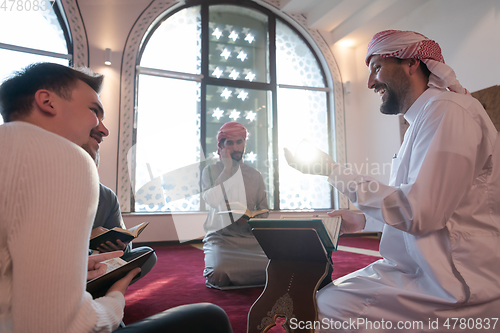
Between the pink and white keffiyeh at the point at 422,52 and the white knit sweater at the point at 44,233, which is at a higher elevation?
the pink and white keffiyeh at the point at 422,52

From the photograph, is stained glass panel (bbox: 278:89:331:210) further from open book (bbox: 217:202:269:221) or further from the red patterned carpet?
open book (bbox: 217:202:269:221)

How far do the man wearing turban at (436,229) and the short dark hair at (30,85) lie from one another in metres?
0.76

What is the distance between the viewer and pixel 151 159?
5.05 meters

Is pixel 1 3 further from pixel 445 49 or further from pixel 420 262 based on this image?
pixel 445 49

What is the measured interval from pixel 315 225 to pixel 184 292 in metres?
1.58

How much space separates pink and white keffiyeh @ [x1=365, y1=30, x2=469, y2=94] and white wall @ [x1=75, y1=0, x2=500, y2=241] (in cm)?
352

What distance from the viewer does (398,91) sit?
4.83ft

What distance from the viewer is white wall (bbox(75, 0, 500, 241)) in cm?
418

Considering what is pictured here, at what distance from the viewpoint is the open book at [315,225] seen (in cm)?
109

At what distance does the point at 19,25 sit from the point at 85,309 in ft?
17.2

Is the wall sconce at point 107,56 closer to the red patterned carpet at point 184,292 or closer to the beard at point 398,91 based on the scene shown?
the red patterned carpet at point 184,292

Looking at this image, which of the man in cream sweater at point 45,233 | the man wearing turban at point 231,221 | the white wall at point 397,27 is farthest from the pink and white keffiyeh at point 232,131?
the man in cream sweater at point 45,233

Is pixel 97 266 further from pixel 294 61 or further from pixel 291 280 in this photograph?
pixel 294 61

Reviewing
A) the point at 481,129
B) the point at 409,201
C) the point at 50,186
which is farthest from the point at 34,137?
the point at 481,129
